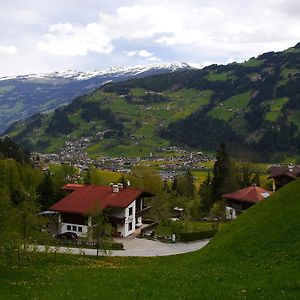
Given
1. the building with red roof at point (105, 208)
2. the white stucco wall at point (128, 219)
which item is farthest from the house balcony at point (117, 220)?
the white stucco wall at point (128, 219)

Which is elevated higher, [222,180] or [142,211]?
[222,180]

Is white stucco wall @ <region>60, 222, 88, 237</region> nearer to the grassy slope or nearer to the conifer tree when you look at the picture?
the conifer tree

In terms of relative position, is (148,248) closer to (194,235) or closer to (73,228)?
(194,235)

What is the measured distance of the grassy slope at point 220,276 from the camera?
78.5 ft

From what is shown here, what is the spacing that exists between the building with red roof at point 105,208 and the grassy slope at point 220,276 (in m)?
40.7

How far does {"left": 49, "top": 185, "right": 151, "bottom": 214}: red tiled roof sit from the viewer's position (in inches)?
3302

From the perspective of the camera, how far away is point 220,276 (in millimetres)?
28078

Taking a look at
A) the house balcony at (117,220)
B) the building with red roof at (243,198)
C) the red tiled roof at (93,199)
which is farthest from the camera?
the building with red roof at (243,198)

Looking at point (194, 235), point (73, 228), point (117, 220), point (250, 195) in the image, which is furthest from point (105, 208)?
point (250, 195)

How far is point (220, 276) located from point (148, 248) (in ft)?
144

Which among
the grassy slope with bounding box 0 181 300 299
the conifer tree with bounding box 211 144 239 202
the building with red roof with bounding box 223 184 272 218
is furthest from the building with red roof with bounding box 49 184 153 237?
the grassy slope with bounding box 0 181 300 299

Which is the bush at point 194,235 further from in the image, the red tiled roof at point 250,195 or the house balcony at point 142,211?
the red tiled roof at point 250,195

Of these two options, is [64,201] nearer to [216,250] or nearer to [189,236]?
[189,236]

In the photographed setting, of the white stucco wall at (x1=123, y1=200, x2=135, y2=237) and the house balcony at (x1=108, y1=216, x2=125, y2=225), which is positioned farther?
the white stucco wall at (x1=123, y1=200, x2=135, y2=237)
